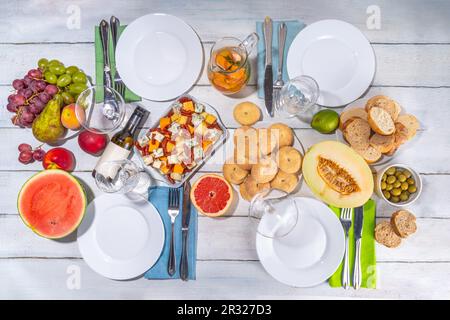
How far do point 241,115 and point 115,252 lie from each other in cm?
57

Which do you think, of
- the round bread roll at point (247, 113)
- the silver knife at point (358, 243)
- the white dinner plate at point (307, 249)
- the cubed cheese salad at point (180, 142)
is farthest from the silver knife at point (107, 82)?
the silver knife at point (358, 243)

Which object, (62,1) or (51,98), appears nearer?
(51,98)

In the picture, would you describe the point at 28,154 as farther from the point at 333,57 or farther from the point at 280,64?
the point at 333,57

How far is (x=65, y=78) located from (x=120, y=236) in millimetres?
515

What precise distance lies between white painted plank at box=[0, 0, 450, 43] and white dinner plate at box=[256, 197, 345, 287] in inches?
23.4

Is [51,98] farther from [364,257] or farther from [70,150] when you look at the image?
[364,257]

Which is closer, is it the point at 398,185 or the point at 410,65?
the point at 398,185

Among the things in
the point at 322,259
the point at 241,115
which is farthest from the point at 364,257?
the point at 241,115

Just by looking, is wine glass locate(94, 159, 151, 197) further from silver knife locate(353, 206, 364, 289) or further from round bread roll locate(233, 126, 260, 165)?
silver knife locate(353, 206, 364, 289)

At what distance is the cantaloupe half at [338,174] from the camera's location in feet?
3.72

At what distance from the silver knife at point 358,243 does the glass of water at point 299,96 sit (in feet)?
1.12

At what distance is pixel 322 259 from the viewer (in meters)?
1.21

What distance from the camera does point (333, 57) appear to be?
126cm

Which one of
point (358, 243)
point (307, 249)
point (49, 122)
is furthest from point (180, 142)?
point (358, 243)
